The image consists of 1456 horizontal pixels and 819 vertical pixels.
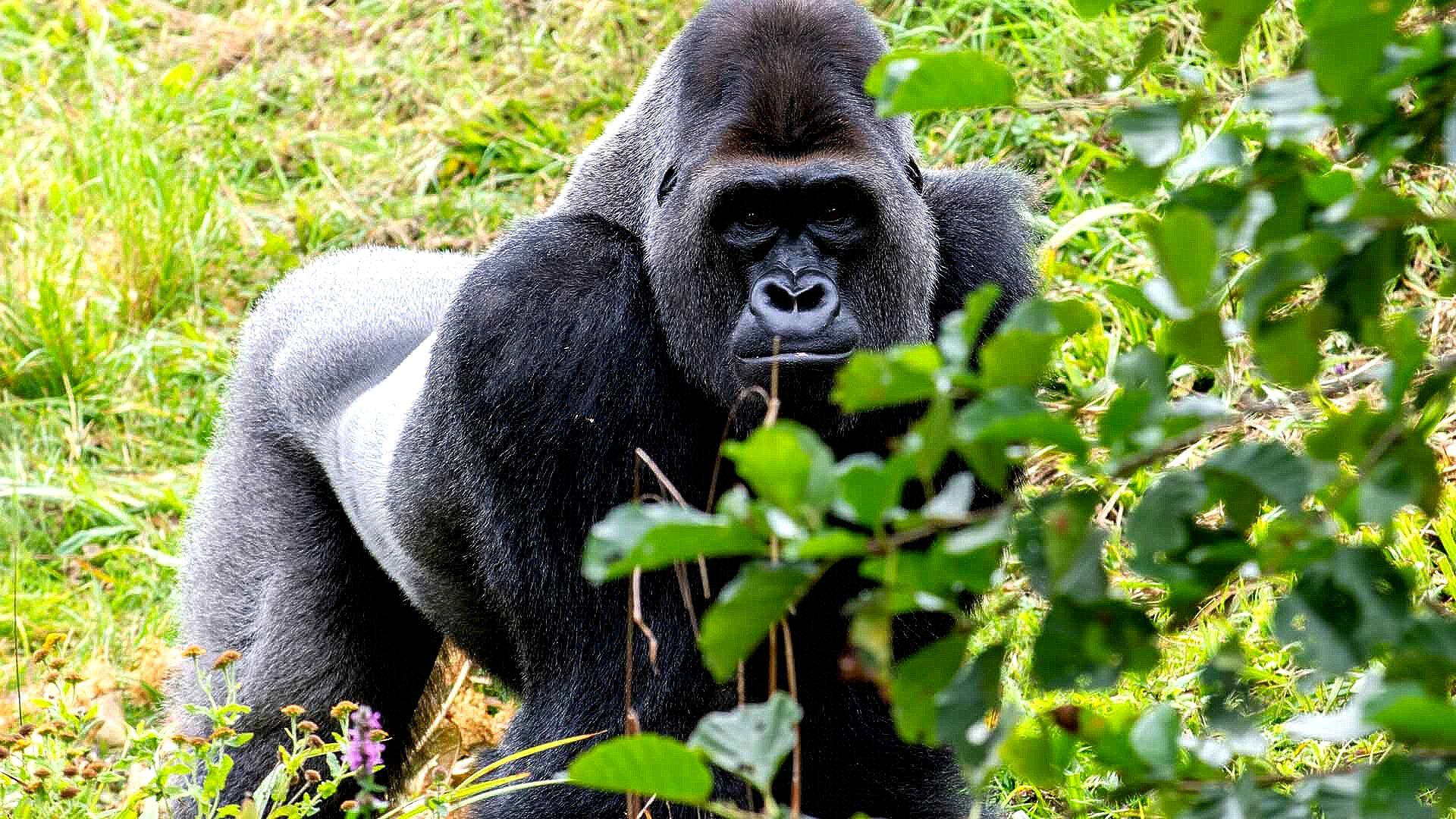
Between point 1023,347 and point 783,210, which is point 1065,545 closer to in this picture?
point 1023,347

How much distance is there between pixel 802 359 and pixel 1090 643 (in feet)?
5.50

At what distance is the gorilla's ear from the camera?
3557 mm

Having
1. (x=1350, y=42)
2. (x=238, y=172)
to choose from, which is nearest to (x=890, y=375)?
(x=1350, y=42)

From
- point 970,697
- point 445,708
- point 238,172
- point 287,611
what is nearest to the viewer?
point 970,697

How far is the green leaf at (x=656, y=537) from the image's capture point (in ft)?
3.99

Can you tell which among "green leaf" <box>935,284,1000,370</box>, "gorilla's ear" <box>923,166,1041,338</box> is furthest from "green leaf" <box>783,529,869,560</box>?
"gorilla's ear" <box>923,166,1041,338</box>

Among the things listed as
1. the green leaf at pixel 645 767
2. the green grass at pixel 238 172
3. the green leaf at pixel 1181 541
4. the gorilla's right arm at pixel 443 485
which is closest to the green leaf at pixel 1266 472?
the green leaf at pixel 1181 541

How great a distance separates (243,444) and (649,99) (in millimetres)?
1676

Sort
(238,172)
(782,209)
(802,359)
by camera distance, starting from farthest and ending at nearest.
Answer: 1. (238,172)
2. (782,209)
3. (802,359)

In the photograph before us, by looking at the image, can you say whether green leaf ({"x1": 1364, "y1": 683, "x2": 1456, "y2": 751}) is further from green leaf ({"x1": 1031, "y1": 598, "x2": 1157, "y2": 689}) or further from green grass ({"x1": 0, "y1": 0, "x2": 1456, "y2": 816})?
green grass ({"x1": 0, "y1": 0, "x2": 1456, "y2": 816})

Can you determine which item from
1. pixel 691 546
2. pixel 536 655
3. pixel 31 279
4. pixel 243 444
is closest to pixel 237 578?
pixel 243 444

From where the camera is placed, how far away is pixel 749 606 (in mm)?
1295

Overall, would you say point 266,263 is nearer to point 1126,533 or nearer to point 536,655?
point 536,655

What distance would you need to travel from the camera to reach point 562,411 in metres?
3.34
